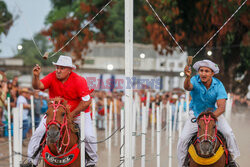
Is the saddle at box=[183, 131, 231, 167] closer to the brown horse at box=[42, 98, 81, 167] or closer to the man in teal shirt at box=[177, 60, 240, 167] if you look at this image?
the man in teal shirt at box=[177, 60, 240, 167]

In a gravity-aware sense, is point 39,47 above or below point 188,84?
above

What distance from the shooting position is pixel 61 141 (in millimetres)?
3992

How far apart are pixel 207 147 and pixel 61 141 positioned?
5.63ft

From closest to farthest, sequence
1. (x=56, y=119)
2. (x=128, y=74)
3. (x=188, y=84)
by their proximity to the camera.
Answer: (x=56, y=119) < (x=188, y=84) < (x=128, y=74)

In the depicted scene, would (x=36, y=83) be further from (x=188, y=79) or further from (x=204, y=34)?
(x=204, y=34)

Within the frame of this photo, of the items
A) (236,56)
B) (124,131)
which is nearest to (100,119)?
(236,56)

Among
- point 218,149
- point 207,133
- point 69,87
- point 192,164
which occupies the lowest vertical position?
point 192,164

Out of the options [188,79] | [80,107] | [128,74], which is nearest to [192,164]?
[188,79]

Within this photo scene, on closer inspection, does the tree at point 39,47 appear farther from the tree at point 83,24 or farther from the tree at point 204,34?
the tree at point 204,34

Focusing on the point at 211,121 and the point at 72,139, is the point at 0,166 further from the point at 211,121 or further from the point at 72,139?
the point at 211,121

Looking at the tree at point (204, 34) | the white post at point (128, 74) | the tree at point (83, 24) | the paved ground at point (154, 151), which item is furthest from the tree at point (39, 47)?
the tree at point (204, 34)

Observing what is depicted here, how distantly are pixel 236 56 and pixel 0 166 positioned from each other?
9469 mm

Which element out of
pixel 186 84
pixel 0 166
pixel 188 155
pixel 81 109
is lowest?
pixel 0 166

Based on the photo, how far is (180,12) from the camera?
12.4 m
